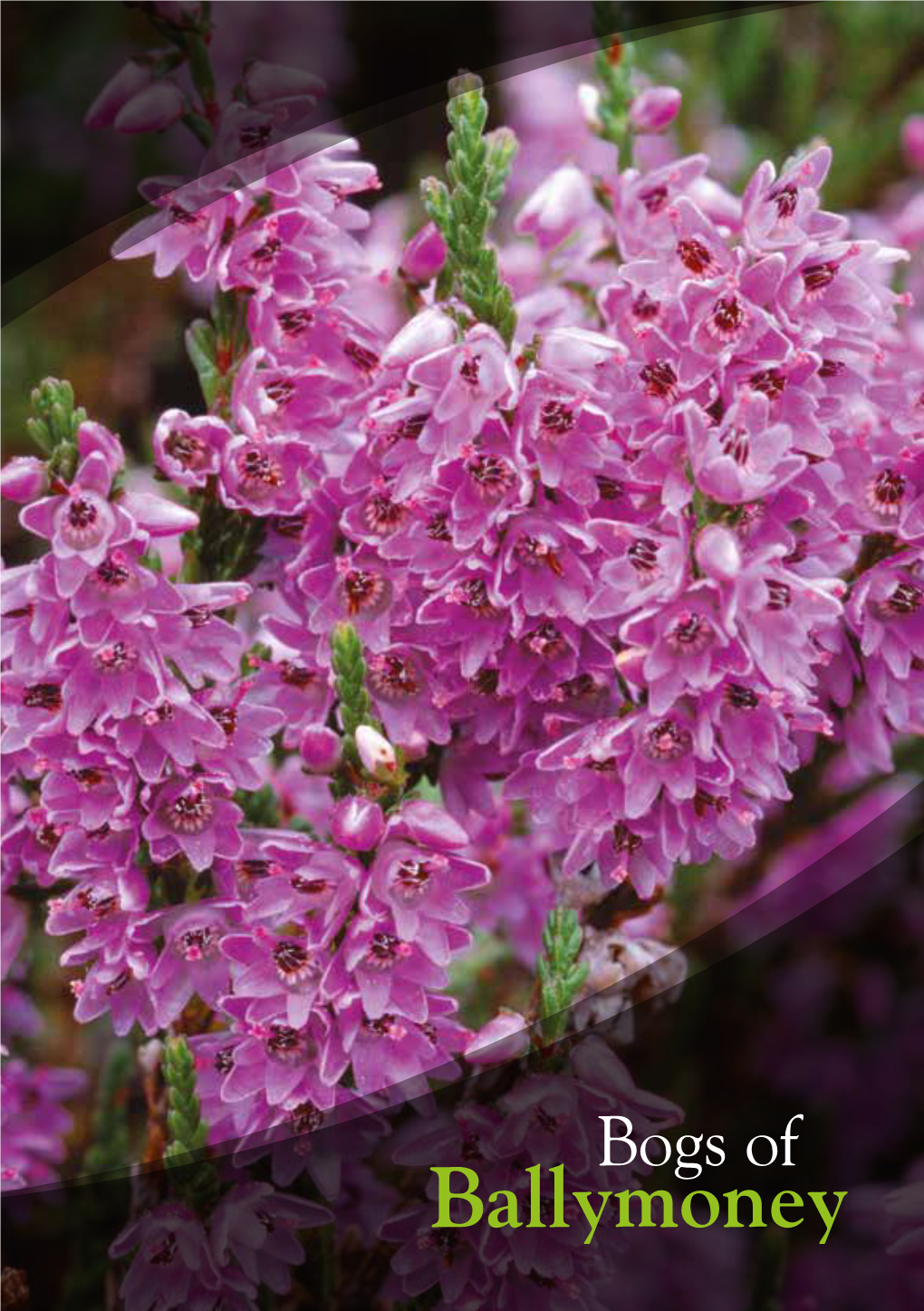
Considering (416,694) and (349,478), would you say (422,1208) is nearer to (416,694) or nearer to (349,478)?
(416,694)

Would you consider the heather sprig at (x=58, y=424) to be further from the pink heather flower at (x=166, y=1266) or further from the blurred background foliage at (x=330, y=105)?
the pink heather flower at (x=166, y=1266)

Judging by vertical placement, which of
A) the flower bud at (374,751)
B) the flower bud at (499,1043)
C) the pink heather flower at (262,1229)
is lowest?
the pink heather flower at (262,1229)

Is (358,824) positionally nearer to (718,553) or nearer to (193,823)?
(193,823)

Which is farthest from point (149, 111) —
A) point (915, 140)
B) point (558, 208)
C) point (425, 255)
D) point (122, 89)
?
point (915, 140)

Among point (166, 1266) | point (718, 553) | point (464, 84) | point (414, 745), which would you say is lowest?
point (166, 1266)

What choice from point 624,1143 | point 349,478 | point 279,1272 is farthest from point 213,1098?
point 349,478

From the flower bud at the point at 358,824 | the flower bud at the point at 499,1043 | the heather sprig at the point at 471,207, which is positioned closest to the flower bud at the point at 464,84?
the heather sprig at the point at 471,207

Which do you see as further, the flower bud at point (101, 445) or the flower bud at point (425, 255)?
the flower bud at point (425, 255)
